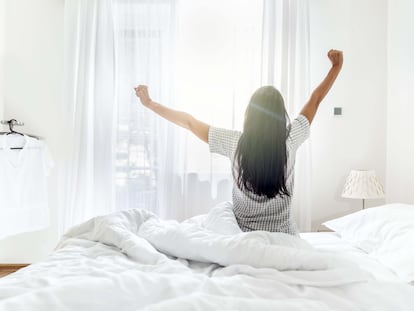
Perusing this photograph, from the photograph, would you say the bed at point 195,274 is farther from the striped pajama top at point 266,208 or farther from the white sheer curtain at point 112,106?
the white sheer curtain at point 112,106

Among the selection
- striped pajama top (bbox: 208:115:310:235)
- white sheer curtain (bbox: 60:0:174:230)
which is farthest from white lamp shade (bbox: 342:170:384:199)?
white sheer curtain (bbox: 60:0:174:230)

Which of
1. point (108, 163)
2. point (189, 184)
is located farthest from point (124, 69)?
point (189, 184)

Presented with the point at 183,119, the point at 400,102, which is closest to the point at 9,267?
the point at 183,119

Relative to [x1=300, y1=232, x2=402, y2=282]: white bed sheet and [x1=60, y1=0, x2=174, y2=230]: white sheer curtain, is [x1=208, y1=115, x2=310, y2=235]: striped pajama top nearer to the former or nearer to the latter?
[x1=300, y1=232, x2=402, y2=282]: white bed sheet

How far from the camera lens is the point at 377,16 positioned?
110 inches

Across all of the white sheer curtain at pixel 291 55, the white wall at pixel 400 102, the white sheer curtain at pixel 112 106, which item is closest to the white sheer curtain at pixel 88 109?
the white sheer curtain at pixel 112 106

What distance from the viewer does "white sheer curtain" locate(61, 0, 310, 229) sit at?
8.97ft

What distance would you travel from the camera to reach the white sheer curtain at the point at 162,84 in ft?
8.97

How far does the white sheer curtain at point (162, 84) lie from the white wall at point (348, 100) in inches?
7.9

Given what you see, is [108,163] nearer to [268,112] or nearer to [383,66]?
[268,112]

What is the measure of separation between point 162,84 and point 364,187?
1.64m

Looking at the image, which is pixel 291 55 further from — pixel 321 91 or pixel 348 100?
pixel 321 91

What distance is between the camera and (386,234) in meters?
1.69

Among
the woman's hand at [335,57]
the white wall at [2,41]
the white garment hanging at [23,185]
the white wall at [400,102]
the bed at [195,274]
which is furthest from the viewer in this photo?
the white wall at [2,41]
